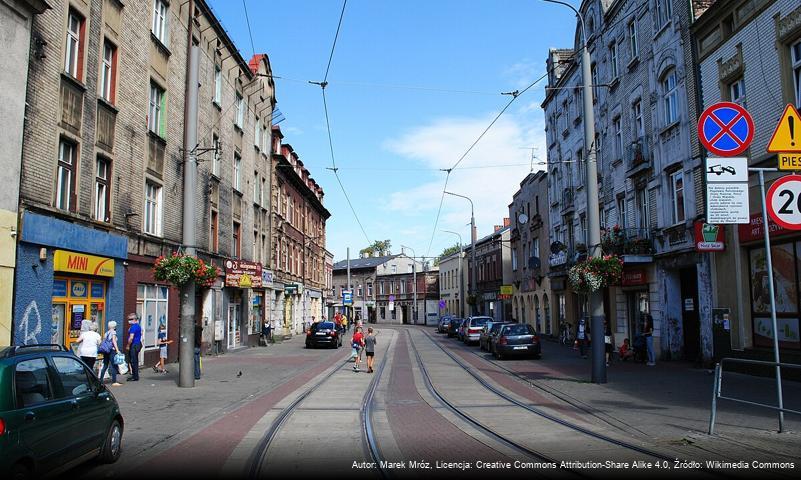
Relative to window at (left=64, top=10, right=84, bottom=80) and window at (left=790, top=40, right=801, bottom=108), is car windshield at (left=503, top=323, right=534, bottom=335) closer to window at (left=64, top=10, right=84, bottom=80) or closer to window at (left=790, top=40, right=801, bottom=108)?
window at (left=790, top=40, right=801, bottom=108)

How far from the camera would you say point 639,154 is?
917 inches

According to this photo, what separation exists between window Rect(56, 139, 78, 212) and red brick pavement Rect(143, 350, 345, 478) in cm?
690

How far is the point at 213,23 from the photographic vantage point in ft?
87.0

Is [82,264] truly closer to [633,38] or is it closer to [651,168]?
[651,168]

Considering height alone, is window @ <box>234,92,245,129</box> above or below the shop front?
above

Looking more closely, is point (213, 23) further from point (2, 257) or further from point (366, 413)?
point (366, 413)

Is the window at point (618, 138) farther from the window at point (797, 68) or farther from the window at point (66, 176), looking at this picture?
the window at point (66, 176)

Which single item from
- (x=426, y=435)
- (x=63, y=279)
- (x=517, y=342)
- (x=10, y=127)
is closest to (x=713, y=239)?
(x=517, y=342)

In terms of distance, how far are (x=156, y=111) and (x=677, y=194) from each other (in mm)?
18213

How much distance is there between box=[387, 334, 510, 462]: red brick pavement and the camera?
7.81 metres

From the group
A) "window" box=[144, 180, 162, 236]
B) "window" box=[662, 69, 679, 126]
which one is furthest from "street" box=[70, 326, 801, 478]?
"window" box=[662, 69, 679, 126]

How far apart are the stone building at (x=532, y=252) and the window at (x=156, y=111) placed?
975 inches

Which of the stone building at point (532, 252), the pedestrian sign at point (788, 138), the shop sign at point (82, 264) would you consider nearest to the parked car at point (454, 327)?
the stone building at point (532, 252)

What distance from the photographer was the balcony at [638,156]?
74.5ft
